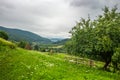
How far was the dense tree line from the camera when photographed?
145 ft

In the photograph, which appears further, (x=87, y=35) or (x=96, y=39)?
(x=87, y=35)

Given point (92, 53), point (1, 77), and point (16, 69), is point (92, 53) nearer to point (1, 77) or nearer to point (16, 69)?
point (16, 69)

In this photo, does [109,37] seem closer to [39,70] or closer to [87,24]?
[87,24]

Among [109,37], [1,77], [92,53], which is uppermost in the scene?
[109,37]

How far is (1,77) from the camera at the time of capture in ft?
99.1

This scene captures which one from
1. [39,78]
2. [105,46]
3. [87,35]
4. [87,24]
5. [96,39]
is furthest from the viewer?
[87,24]

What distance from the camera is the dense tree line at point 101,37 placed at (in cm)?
4431

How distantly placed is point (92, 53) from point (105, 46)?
6.04 meters

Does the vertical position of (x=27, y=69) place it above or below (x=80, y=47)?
below

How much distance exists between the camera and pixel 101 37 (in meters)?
46.2

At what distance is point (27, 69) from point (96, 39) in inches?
740

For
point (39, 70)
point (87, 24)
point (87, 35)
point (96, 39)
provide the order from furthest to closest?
point (87, 24), point (87, 35), point (96, 39), point (39, 70)

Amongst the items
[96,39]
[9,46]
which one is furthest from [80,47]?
[9,46]

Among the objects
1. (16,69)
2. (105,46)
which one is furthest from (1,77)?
(105,46)
